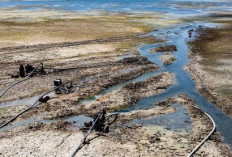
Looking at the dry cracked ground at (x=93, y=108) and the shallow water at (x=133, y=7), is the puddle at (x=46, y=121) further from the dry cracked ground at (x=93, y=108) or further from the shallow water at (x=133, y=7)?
the shallow water at (x=133, y=7)

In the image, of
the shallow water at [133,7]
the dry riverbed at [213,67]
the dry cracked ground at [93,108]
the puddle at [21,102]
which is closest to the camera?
the dry cracked ground at [93,108]

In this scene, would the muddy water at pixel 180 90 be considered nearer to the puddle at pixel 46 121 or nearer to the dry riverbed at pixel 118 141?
the puddle at pixel 46 121

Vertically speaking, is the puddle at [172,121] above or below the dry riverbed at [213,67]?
below

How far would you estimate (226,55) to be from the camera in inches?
1419

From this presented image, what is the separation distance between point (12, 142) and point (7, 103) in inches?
243

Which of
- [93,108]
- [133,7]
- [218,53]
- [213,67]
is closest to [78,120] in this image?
[93,108]

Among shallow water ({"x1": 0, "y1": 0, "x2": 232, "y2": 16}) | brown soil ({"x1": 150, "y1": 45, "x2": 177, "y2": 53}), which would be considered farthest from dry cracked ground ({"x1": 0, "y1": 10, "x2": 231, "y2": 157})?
shallow water ({"x1": 0, "y1": 0, "x2": 232, "y2": 16})

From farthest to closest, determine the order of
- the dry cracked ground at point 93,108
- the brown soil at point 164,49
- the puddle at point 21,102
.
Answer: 1. the brown soil at point 164,49
2. the puddle at point 21,102
3. the dry cracked ground at point 93,108

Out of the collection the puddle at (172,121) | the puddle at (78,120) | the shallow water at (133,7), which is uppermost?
the shallow water at (133,7)

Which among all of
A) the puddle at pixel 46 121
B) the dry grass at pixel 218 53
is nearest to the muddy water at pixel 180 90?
the puddle at pixel 46 121

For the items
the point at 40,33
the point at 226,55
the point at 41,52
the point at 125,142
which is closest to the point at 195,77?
the point at 226,55

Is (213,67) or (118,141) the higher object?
(213,67)

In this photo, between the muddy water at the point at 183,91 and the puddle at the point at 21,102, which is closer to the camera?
the muddy water at the point at 183,91

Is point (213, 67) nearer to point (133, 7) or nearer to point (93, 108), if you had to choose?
point (93, 108)
